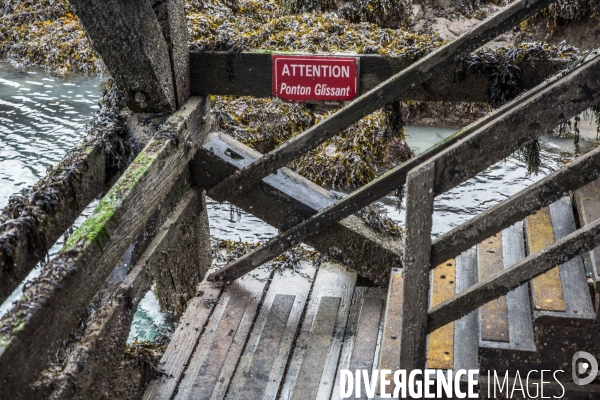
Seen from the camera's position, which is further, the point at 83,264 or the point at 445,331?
the point at 445,331

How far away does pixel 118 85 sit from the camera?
379cm

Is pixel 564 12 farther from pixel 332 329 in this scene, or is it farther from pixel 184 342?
pixel 184 342

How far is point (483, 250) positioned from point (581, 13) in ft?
23.8

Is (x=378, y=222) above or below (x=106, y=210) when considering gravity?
above

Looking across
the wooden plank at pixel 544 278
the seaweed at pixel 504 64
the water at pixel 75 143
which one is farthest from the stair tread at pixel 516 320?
the water at pixel 75 143

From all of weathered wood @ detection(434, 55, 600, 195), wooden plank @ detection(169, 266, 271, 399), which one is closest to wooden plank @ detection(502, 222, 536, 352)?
weathered wood @ detection(434, 55, 600, 195)

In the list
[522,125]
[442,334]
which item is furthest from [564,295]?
[522,125]

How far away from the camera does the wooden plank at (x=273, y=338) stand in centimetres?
367

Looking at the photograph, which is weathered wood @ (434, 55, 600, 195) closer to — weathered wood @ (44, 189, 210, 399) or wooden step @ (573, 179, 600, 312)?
wooden step @ (573, 179, 600, 312)

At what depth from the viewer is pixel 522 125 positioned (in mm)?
2434

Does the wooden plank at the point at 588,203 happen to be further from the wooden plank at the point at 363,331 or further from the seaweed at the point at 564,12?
the seaweed at the point at 564,12

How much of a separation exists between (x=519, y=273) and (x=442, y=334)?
2.77 ft

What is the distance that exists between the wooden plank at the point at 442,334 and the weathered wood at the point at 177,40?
1851 millimetres

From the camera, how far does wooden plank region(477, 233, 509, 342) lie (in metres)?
3.13
